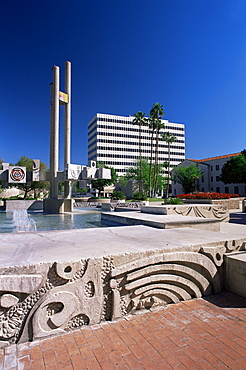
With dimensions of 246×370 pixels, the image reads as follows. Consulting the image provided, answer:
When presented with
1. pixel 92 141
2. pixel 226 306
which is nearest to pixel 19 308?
pixel 226 306

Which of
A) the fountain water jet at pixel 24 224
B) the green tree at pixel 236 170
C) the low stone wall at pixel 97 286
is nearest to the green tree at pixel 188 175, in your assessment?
the green tree at pixel 236 170

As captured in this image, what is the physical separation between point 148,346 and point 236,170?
4874 cm

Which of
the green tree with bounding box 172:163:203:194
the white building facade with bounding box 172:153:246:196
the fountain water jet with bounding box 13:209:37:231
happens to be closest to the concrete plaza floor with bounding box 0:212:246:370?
the fountain water jet with bounding box 13:209:37:231

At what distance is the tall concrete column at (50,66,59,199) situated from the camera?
20.2 metres

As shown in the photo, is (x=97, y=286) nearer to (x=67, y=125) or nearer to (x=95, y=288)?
(x=95, y=288)

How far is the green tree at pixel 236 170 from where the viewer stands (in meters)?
45.3

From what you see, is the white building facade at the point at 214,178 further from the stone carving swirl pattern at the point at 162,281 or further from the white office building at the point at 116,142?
the stone carving swirl pattern at the point at 162,281

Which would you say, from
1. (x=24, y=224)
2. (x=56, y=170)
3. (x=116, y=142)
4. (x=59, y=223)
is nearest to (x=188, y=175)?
(x=116, y=142)

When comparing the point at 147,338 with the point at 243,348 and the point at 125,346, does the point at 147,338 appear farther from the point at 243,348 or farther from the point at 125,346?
the point at 243,348

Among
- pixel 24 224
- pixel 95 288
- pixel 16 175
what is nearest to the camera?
pixel 95 288

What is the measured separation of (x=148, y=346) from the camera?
2715mm

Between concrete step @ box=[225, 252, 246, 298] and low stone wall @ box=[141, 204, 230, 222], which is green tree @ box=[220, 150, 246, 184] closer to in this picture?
low stone wall @ box=[141, 204, 230, 222]

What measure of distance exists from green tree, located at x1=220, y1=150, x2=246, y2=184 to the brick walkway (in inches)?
1860

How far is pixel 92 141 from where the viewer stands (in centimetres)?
9056
